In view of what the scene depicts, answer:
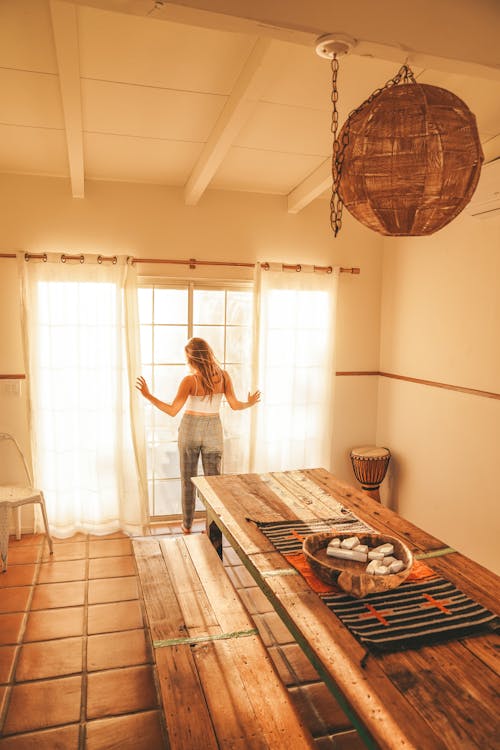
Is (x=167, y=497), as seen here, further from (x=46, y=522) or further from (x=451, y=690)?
(x=451, y=690)

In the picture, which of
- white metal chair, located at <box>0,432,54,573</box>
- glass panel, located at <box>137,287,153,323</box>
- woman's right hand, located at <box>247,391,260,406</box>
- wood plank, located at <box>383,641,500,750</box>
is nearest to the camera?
wood plank, located at <box>383,641,500,750</box>

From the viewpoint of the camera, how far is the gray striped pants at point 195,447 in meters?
3.90

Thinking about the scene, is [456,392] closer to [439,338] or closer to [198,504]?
[439,338]

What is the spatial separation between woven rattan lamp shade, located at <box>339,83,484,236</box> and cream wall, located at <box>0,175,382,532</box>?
2777 millimetres

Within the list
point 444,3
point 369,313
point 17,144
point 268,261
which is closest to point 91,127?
point 17,144

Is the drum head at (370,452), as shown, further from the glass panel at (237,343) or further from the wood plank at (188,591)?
the wood plank at (188,591)

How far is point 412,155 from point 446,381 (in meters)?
2.64

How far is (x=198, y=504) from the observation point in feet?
14.9

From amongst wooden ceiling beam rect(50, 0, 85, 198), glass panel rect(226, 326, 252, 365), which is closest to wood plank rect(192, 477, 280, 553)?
glass panel rect(226, 326, 252, 365)

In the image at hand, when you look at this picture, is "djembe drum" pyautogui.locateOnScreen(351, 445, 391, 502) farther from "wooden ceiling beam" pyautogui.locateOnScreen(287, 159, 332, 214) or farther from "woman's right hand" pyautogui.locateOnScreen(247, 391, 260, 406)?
"wooden ceiling beam" pyautogui.locateOnScreen(287, 159, 332, 214)

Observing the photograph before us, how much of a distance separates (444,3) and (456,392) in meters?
2.50

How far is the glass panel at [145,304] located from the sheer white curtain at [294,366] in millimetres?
829

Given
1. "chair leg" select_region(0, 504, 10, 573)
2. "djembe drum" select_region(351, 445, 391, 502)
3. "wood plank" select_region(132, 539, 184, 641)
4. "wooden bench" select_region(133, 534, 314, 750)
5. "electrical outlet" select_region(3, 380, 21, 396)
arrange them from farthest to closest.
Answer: "djembe drum" select_region(351, 445, 391, 502), "electrical outlet" select_region(3, 380, 21, 396), "chair leg" select_region(0, 504, 10, 573), "wood plank" select_region(132, 539, 184, 641), "wooden bench" select_region(133, 534, 314, 750)

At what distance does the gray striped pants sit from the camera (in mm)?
3896
